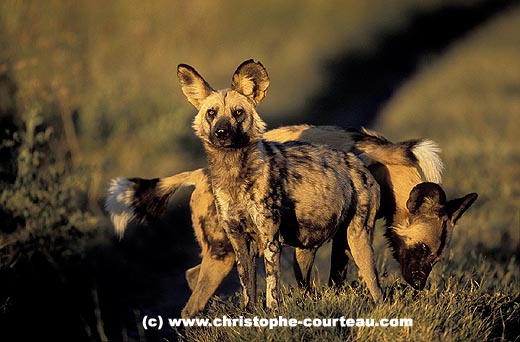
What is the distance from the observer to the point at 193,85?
5.46m

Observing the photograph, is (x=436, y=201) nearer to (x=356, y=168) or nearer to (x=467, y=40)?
(x=356, y=168)

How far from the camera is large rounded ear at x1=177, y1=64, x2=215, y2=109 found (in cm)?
541

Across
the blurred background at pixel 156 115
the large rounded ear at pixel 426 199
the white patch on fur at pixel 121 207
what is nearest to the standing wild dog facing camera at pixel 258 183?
the large rounded ear at pixel 426 199

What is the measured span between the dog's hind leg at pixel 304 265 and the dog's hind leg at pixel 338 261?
15 centimetres

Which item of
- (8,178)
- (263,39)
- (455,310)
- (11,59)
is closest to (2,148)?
(8,178)

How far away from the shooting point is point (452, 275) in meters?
6.37

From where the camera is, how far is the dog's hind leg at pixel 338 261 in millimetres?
6148

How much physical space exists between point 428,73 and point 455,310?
10.7m

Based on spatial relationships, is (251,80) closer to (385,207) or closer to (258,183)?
(258,183)

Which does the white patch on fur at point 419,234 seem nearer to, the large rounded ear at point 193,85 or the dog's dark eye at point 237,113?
the dog's dark eye at point 237,113

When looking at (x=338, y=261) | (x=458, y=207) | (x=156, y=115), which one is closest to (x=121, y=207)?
(x=338, y=261)

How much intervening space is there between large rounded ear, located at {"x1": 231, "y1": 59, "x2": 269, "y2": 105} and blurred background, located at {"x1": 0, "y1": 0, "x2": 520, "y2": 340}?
146 cm

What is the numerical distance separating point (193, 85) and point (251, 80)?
321mm

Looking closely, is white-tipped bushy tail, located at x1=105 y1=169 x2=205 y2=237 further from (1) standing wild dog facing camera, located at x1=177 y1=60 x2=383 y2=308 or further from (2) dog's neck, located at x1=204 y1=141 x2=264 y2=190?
(2) dog's neck, located at x1=204 y1=141 x2=264 y2=190
